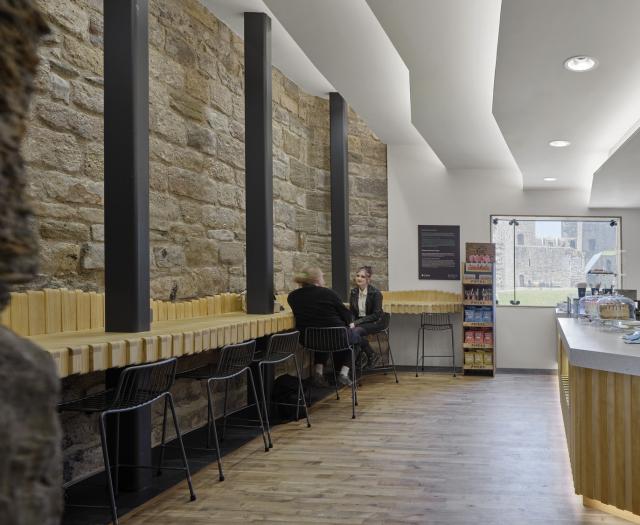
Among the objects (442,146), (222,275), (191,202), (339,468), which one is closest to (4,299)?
(339,468)

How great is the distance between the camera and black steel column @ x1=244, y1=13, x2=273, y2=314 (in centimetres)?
544

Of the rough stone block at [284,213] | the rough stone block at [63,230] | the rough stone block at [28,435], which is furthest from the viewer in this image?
the rough stone block at [284,213]

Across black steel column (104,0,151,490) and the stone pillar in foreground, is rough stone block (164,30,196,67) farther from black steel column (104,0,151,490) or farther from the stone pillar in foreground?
the stone pillar in foreground

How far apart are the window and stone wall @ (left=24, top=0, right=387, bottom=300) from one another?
244 centimetres

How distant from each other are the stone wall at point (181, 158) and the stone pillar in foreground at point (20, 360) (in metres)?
1.18

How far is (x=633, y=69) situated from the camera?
12.2 feet

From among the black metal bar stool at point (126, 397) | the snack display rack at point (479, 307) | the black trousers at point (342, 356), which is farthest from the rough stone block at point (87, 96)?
the snack display rack at point (479, 307)

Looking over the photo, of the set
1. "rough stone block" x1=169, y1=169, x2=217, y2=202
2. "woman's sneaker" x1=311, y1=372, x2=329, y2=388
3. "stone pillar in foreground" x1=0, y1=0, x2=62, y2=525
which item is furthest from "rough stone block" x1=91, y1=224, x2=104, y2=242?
"stone pillar in foreground" x1=0, y1=0, x2=62, y2=525

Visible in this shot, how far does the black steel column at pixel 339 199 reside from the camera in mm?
7730

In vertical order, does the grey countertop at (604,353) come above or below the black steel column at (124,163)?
below

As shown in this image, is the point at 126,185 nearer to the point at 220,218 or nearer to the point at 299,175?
the point at 220,218

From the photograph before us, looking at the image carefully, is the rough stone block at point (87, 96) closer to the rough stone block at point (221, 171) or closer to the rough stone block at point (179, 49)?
the rough stone block at point (179, 49)

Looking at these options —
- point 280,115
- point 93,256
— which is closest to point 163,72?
point 93,256

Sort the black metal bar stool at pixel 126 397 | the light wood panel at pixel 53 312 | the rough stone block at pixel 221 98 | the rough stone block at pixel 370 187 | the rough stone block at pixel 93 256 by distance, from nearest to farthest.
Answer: the black metal bar stool at pixel 126 397 → the light wood panel at pixel 53 312 → the rough stone block at pixel 93 256 → the rough stone block at pixel 221 98 → the rough stone block at pixel 370 187
